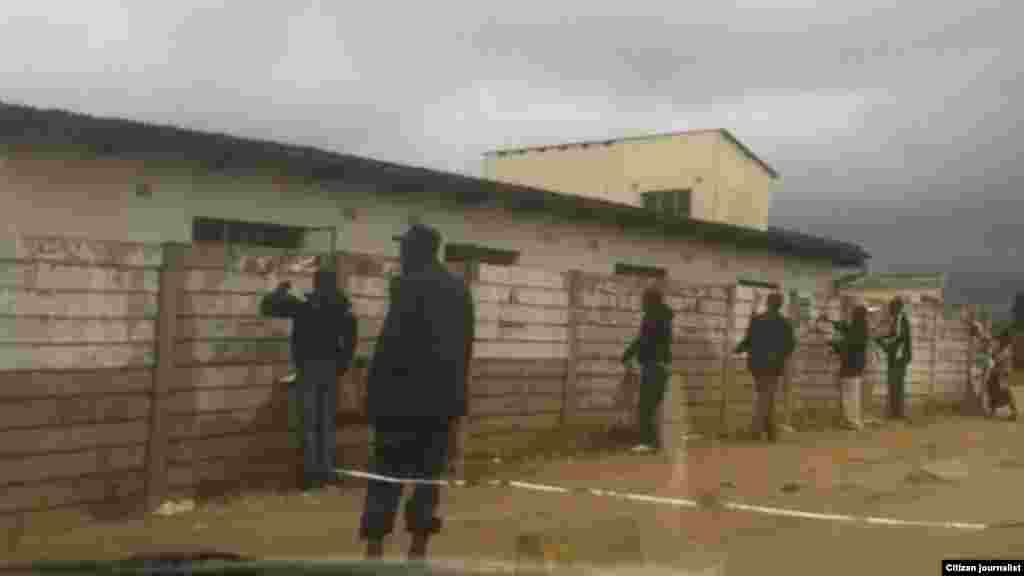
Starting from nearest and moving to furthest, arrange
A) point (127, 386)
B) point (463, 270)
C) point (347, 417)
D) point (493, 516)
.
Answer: point (127, 386) < point (493, 516) < point (347, 417) < point (463, 270)

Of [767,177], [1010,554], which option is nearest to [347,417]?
[1010,554]

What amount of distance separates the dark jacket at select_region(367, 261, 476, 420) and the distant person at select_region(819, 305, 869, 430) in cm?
996

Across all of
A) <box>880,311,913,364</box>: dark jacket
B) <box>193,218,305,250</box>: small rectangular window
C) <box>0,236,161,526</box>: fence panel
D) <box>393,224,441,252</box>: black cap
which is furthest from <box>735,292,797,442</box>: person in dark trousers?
<box>393,224,441,252</box>: black cap

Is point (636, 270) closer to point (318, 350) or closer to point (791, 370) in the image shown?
point (791, 370)

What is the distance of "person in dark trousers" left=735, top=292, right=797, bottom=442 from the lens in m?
12.8

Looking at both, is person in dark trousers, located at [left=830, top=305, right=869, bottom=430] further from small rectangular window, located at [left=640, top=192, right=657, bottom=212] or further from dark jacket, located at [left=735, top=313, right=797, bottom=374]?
small rectangular window, located at [left=640, top=192, right=657, bottom=212]

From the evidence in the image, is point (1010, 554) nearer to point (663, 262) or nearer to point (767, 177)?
point (663, 262)

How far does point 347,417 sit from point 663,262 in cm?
1101

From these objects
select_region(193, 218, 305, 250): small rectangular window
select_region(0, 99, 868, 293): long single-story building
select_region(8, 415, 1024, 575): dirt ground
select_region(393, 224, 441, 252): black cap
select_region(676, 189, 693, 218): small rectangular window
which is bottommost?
select_region(8, 415, 1024, 575): dirt ground

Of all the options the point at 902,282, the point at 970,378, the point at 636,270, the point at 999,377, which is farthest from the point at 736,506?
the point at 902,282

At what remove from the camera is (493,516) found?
25.9 feet

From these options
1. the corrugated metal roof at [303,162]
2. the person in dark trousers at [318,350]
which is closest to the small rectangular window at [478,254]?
the corrugated metal roof at [303,162]

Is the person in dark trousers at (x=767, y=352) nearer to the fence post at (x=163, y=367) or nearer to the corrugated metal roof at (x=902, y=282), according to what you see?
the fence post at (x=163, y=367)

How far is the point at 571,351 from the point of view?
11.2 m
